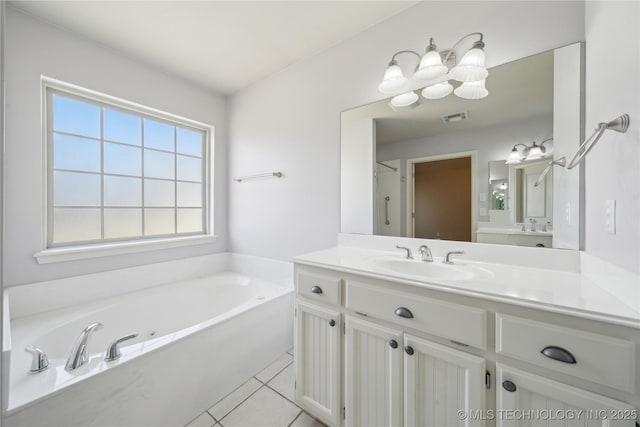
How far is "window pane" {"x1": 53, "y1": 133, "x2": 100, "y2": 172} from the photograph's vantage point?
71.1 inches

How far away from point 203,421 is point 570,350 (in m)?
1.69

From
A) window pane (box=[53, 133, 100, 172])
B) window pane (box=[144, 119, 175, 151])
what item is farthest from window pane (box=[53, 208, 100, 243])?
window pane (box=[144, 119, 175, 151])

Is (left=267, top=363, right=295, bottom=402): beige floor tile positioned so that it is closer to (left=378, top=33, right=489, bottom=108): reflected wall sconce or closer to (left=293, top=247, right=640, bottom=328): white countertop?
(left=293, top=247, right=640, bottom=328): white countertop

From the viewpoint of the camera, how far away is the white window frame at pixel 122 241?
1707 mm

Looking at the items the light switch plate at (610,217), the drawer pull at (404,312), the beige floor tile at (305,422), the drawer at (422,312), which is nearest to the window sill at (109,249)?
the beige floor tile at (305,422)

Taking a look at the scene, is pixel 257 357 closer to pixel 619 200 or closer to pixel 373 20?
pixel 619 200

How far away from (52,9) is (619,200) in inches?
123

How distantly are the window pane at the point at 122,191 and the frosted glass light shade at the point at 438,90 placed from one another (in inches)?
98.5

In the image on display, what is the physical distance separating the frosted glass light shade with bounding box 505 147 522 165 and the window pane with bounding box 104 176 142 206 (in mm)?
2866

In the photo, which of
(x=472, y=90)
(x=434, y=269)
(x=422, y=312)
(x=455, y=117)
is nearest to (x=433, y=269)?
(x=434, y=269)

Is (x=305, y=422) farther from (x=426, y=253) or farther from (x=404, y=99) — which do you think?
(x=404, y=99)

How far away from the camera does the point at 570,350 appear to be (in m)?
0.69

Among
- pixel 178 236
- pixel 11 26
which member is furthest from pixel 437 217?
pixel 11 26

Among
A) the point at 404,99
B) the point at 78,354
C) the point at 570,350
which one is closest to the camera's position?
the point at 570,350
